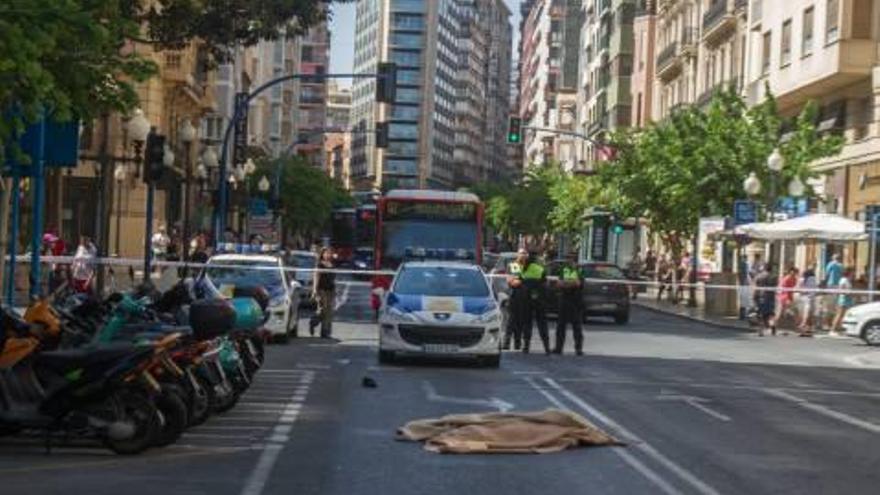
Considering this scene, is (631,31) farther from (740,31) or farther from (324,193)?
(740,31)

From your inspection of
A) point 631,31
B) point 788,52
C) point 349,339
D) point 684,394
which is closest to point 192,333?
point 684,394

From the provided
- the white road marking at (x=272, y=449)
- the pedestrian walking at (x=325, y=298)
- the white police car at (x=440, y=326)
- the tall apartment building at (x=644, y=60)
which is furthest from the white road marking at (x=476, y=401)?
the tall apartment building at (x=644, y=60)

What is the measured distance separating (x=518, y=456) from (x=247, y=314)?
3763 millimetres

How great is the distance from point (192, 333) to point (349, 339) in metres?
14.0

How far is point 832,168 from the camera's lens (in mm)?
45094

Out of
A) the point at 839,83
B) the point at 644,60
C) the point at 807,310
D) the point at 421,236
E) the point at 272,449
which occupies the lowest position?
the point at 272,449

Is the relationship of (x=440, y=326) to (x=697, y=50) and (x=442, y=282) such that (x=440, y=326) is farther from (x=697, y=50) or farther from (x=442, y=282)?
(x=697, y=50)

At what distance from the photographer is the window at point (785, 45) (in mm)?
49000

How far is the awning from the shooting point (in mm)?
34875

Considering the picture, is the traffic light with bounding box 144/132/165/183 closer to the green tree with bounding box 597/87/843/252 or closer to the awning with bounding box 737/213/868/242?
the awning with bounding box 737/213/868/242

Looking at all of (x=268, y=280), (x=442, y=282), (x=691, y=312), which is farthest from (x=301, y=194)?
(x=442, y=282)

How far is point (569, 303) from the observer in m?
23.6

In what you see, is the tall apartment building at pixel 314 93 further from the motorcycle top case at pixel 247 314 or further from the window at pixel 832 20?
the motorcycle top case at pixel 247 314

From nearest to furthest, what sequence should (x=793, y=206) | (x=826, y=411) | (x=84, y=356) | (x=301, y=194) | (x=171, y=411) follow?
(x=84, y=356), (x=171, y=411), (x=826, y=411), (x=793, y=206), (x=301, y=194)
